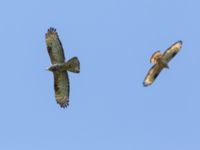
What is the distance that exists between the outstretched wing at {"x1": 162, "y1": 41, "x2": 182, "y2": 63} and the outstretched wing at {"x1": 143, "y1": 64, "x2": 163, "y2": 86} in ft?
2.02

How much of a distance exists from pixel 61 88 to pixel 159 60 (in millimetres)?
5611

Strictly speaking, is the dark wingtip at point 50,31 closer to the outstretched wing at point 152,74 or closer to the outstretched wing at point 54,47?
the outstretched wing at point 54,47

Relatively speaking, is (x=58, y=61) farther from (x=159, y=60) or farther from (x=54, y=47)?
(x=159, y=60)

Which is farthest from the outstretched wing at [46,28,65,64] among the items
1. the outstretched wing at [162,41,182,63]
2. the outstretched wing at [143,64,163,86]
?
the outstretched wing at [162,41,182,63]

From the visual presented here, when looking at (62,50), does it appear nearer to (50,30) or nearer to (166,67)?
(50,30)

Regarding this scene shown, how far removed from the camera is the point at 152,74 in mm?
59812

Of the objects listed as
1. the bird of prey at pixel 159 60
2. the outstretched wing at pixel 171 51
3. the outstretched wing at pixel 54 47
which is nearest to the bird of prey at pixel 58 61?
the outstretched wing at pixel 54 47

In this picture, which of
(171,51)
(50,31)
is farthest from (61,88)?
(171,51)

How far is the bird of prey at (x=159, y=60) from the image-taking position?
58341 millimetres

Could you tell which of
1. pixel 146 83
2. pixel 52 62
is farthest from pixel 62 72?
pixel 146 83

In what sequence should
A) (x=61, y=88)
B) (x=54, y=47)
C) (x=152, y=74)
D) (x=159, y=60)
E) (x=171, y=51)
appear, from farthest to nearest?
(x=152, y=74) < (x=61, y=88) < (x=171, y=51) < (x=159, y=60) < (x=54, y=47)

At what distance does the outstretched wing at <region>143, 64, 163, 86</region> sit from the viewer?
59062mm

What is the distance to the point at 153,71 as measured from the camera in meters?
59.5

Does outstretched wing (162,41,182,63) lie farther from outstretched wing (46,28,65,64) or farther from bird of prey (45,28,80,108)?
outstretched wing (46,28,65,64)
